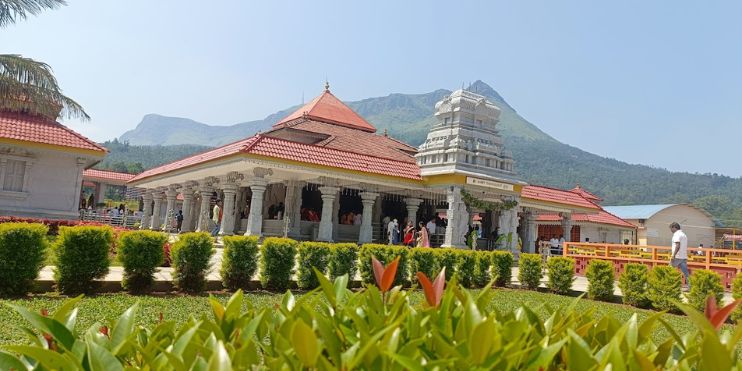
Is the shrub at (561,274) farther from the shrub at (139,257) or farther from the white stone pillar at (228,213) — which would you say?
the white stone pillar at (228,213)

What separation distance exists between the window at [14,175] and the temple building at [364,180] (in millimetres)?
5205

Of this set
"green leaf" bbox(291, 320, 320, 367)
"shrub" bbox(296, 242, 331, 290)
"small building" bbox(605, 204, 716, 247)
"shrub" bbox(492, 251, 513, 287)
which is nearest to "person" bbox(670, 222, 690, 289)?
"shrub" bbox(492, 251, 513, 287)

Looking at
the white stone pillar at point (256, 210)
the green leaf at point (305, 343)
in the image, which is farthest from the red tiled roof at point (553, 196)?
the green leaf at point (305, 343)

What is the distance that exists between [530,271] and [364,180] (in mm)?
7160

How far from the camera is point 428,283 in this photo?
6.64 feet

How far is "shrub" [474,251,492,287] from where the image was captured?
11.6 m

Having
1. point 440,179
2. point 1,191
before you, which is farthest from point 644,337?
point 1,191

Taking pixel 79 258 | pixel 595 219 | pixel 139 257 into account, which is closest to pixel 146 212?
pixel 139 257

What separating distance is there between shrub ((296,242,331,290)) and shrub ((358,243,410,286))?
2.41ft

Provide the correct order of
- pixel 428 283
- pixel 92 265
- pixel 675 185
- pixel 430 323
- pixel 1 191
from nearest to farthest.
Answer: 1. pixel 430 323
2. pixel 428 283
3. pixel 92 265
4. pixel 1 191
5. pixel 675 185

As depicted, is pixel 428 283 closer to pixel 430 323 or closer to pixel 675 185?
pixel 430 323

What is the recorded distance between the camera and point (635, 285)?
10.5 m

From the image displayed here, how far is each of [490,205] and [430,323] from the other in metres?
17.4

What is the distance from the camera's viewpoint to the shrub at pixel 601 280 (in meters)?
11.2
